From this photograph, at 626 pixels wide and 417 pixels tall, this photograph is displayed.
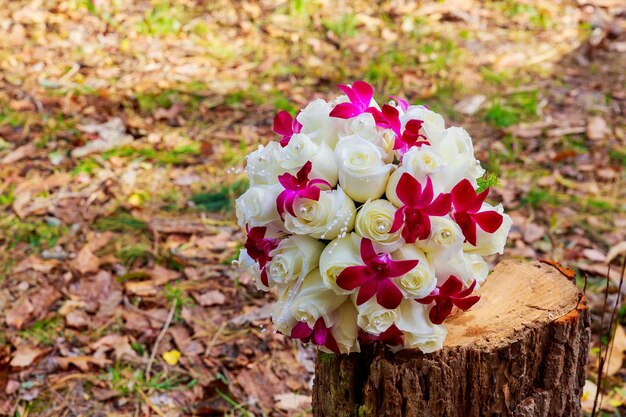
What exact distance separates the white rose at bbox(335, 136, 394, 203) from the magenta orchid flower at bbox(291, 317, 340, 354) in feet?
1.01

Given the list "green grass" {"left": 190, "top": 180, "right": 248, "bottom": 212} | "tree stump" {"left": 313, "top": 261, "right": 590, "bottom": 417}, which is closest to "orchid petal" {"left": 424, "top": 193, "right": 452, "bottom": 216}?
"tree stump" {"left": 313, "top": 261, "right": 590, "bottom": 417}

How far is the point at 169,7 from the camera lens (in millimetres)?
6031

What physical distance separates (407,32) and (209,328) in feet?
12.0

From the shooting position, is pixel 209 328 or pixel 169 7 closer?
pixel 209 328

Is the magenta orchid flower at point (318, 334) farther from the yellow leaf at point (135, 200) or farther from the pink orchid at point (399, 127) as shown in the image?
the yellow leaf at point (135, 200)

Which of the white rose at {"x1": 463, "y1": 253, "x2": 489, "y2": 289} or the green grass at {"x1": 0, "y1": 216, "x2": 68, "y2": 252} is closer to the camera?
the white rose at {"x1": 463, "y1": 253, "x2": 489, "y2": 289}

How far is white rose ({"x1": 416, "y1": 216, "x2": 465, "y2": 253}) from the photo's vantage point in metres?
1.60

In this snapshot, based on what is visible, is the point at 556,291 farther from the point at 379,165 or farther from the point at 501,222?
the point at 379,165

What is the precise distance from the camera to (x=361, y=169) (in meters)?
1.61

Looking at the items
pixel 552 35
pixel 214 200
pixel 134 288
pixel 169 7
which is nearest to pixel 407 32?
pixel 552 35

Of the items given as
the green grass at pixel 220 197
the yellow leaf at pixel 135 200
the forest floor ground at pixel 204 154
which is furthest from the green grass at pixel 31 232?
the green grass at pixel 220 197

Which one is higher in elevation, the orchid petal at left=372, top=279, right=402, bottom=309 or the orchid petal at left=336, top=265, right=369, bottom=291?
the orchid petal at left=336, top=265, right=369, bottom=291

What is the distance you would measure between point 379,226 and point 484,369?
452mm

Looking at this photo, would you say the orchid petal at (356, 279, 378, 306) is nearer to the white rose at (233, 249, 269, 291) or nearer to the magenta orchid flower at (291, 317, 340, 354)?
the magenta orchid flower at (291, 317, 340, 354)
